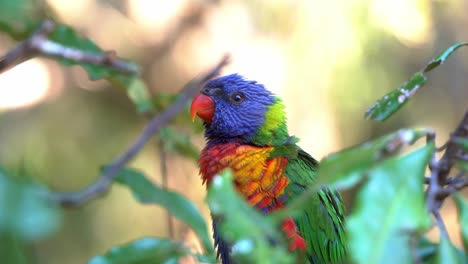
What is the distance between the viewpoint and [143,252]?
2.32 ft

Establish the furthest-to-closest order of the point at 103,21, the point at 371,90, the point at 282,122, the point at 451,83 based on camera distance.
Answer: the point at 451,83 < the point at 103,21 < the point at 371,90 < the point at 282,122

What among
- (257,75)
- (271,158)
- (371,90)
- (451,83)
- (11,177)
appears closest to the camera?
(11,177)

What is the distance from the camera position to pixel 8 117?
338 cm

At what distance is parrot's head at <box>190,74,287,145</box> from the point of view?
187cm

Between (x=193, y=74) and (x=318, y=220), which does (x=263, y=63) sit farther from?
(x=318, y=220)

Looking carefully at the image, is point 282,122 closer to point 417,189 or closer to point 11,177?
point 417,189

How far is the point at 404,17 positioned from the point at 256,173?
176 centimetres

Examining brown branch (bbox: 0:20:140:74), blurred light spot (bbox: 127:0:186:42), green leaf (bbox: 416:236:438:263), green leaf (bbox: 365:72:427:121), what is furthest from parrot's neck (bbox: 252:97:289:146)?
blurred light spot (bbox: 127:0:186:42)

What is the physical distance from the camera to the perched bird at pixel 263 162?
5.21ft

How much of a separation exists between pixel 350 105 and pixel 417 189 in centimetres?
272

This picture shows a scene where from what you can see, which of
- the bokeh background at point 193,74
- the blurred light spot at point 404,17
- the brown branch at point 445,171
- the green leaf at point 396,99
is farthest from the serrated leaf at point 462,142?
the blurred light spot at point 404,17

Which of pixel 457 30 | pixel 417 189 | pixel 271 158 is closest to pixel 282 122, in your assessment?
pixel 271 158

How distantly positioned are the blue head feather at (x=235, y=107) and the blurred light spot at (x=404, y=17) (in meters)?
1.25

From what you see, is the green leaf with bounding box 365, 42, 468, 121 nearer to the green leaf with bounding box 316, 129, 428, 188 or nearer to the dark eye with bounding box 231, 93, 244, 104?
the green leaf with bounding box 316, 129, 428, 188
